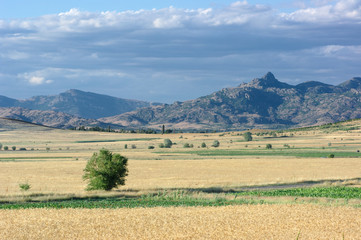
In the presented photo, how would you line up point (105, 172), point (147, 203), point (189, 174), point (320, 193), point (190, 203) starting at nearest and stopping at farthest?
1. point (147, 203)
2. point (190, 203)
3. point (320, 193)
4. point (105, 172)
5. point (189, 174)

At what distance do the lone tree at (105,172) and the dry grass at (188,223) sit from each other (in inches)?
685

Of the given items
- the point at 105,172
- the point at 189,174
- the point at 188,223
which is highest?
the point at 105,172

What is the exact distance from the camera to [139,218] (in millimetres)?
29891

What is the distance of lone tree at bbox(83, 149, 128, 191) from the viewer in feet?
168

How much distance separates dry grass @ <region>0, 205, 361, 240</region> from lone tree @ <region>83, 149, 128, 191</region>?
17406 mm

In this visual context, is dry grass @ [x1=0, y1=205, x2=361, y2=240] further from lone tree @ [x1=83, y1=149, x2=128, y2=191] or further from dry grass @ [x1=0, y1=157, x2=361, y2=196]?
lone tree @ [x1=83, y1=149, x2=128, y2=191]

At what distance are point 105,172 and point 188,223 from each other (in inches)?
970

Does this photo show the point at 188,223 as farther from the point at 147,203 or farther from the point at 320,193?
the point at 320,193

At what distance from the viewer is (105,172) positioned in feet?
169

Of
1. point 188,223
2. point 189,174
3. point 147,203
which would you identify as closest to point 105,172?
point 147,203

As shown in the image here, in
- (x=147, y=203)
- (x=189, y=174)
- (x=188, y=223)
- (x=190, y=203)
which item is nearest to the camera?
(x=188, y=223)

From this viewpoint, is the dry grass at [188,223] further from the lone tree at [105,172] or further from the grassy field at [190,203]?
the lone tree at [105,172]

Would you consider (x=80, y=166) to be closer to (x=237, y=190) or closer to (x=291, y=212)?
(x=237, y=190)

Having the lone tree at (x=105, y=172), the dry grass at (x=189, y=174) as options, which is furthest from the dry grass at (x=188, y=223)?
the lone tree at (x=105, y=172)
